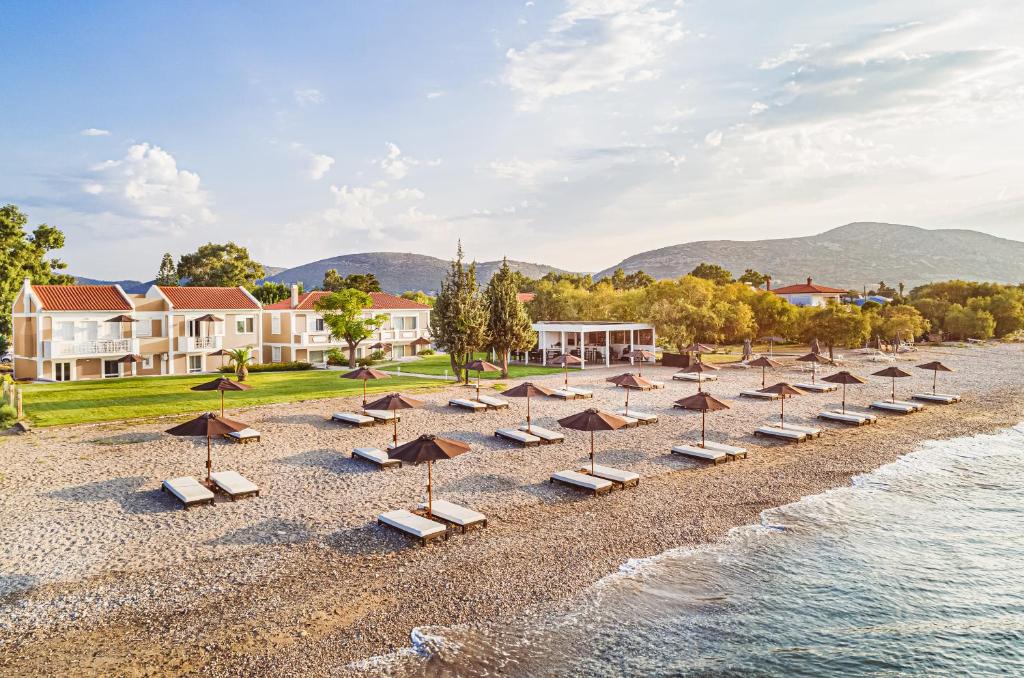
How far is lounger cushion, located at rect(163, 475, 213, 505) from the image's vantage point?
48.1 feet

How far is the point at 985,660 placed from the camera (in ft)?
34.5

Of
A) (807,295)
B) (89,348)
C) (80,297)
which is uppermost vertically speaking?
(807,295)

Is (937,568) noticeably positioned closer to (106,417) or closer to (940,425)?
(940,425)

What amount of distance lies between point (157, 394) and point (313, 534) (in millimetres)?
24295

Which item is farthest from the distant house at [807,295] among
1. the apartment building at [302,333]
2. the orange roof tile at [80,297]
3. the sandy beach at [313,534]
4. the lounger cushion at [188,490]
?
the lounger cushion at [188,490]

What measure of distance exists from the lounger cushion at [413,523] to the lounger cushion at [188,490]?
4928 mm

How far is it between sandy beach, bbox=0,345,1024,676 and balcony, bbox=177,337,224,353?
77.0 feet

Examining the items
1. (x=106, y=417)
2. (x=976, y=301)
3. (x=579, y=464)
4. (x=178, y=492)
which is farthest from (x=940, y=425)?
(x=976, y=301)

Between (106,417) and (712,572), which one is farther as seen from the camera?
(106,417)

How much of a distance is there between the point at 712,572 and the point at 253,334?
45982 millimetres

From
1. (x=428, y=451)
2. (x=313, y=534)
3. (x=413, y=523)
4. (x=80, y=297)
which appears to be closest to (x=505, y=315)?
(x=428, y=451)

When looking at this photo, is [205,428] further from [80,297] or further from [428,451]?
[80,297]

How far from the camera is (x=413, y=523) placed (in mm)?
12992

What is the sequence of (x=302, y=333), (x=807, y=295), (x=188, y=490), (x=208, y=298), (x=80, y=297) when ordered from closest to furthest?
(x=188, y=490) → (x=80, y=297) → (x=208, y=298) → (x=302, y=333) → (x=807, y=295)
